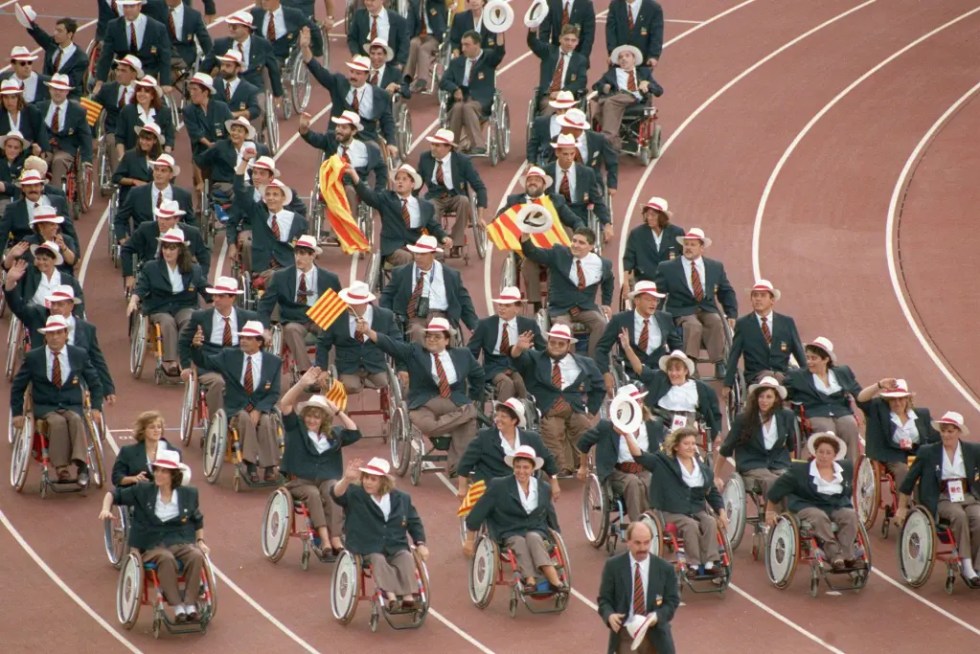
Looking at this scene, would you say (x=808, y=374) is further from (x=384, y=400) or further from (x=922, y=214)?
(x=922, y=214)

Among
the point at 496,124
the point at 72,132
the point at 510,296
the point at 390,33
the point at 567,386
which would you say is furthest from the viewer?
the point at 390,33

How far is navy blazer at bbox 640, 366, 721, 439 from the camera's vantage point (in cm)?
2003

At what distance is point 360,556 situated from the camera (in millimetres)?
17781

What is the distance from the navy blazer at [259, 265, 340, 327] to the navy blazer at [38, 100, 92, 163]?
4621mm

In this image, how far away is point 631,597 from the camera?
51.4 ft

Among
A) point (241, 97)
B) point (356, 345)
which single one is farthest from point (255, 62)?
point (356, 345)

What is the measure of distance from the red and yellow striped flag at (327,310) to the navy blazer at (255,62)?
22.2 feet

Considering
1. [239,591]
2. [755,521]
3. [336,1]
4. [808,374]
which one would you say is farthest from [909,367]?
[336,1]

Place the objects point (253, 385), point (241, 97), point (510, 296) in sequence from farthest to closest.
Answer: point (241, 97)
point (510, 296)
point (253, 385)

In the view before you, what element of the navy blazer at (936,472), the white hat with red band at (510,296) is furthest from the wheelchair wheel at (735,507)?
the white hat with red band at (510,296)

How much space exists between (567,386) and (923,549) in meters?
3.73

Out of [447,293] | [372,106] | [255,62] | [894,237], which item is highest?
[255,62]

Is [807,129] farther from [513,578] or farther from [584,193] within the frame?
[513,578]

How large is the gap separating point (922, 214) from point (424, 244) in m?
8.55
